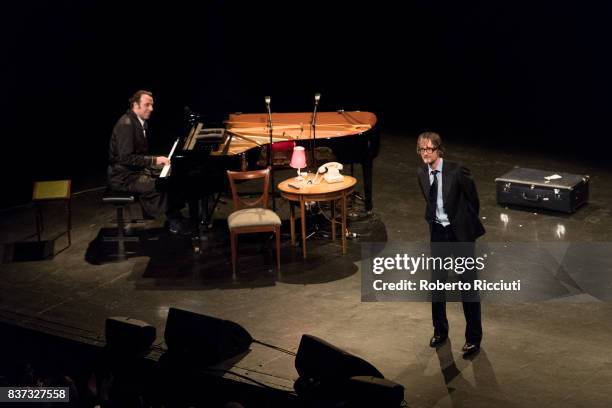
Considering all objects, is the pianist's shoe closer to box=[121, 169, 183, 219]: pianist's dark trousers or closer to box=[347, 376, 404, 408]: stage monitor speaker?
box=[121, 169, 183, 219]: pianist's dark trousers

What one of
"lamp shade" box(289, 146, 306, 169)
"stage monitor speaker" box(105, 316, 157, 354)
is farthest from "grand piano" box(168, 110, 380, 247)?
"stage monitor speaker" box(105, 316, 157, 354)

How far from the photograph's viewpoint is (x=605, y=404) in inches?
232

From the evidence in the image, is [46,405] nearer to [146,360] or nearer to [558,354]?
[146,360]

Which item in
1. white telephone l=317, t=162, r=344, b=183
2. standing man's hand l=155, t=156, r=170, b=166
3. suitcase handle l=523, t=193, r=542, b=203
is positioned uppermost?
standing man's hand l=155, t=156, r=170, b=166

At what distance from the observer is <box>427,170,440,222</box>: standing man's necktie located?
645cm

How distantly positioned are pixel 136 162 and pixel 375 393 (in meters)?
4.29

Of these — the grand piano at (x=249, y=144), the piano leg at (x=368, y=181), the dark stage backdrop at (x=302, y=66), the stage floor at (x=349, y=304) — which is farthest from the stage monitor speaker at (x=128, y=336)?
the dark stage backdrop at (x=302, y=66)

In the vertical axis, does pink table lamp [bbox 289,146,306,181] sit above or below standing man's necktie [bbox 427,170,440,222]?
below

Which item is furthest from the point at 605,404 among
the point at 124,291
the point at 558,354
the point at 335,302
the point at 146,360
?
the point at 124,291

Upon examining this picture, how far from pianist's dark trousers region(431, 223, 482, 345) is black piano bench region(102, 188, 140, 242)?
3297mm

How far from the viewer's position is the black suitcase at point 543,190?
359 inches

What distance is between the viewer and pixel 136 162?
8906mm

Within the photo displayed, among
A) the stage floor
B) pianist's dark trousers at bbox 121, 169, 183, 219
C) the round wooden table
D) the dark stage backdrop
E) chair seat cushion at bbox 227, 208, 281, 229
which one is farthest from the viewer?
the dark stage backdrop

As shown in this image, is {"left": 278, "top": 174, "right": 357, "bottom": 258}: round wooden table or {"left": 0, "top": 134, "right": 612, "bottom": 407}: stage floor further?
{"left": 278, "top": 174, "right": 357, "bottom": 258}: round wooden table
